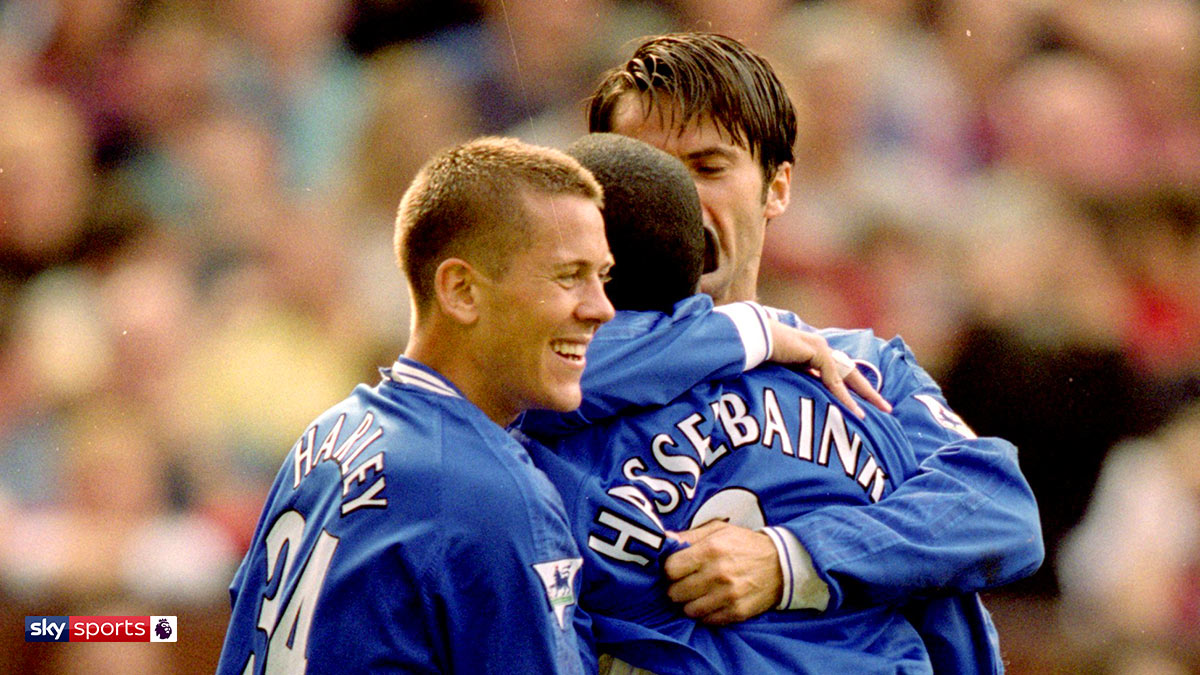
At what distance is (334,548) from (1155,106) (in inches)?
180

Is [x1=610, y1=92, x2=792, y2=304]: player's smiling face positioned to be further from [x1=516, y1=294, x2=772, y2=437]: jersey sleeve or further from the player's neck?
the player's neck

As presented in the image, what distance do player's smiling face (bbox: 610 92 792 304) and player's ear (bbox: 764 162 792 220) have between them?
79mm

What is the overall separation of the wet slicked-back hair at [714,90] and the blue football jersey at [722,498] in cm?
52

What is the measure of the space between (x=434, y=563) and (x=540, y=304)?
0.35 m

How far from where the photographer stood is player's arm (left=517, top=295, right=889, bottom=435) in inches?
73.2

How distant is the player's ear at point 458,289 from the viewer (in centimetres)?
179

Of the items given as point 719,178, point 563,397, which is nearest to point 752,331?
point 563,397

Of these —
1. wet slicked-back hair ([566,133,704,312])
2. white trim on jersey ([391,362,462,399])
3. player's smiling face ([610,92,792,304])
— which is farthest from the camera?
player's smiling face ([610,92,792,304])

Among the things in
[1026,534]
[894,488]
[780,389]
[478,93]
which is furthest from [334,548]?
[478,93]

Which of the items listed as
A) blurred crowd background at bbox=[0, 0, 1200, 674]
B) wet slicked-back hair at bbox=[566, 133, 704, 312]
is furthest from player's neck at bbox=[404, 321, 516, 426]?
blurred crowd background at bbox=[0, 0, 1200, 674]

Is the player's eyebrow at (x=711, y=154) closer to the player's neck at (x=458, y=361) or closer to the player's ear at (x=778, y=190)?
the player's ear at (x=778, y=190)

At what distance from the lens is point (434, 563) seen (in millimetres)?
1639

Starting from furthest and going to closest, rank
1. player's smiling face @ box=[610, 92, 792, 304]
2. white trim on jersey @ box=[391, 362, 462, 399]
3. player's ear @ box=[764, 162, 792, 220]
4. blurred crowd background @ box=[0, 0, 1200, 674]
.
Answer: blurred crowd background @ box=[0, 0, 1200, 674], player's ear @ box=[764, 162, 792, 220], player's smiling face @ box=[610, 92, 792, 304], white trim on jersey @ box=[391, 362, 462, 399]

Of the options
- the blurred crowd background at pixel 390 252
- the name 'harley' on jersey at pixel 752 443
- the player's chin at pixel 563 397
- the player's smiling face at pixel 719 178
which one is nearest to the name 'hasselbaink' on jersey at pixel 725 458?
the name 'harley' on jersey at pixel 752 443
